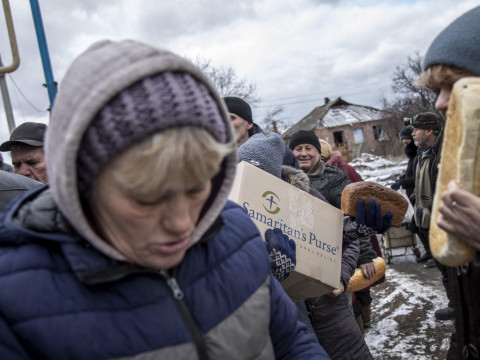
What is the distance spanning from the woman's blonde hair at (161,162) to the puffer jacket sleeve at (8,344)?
0.39 meters

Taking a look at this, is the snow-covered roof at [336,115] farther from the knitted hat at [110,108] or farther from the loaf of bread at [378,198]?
the knitted hat at [110,108]

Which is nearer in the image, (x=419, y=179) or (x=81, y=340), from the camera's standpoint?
(x=81, y=340)

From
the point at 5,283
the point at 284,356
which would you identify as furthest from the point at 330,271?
the point at 5,283

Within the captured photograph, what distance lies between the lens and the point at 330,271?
212 cm

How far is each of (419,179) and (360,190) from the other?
3518mm

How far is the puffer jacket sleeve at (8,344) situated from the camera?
2.83 feet

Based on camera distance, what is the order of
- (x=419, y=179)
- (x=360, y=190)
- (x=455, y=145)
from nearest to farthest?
(x=455, y=145) → (x=360, y=190) → (x=419, y=179)

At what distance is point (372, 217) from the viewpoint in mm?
2396

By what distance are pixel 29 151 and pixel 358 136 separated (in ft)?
147

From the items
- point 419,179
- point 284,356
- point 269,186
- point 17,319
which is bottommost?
point 419,179

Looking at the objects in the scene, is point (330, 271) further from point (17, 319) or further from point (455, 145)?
point (17, 319)

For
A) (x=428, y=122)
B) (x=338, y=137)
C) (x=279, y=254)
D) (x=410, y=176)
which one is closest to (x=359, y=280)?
(x=279, y=254)

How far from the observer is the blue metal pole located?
12.8 ft

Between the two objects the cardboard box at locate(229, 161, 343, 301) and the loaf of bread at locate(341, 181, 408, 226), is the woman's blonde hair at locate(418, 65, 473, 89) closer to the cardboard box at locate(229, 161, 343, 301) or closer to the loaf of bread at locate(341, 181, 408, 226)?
the cardboard box at locate(229, 161, 343, 301)
